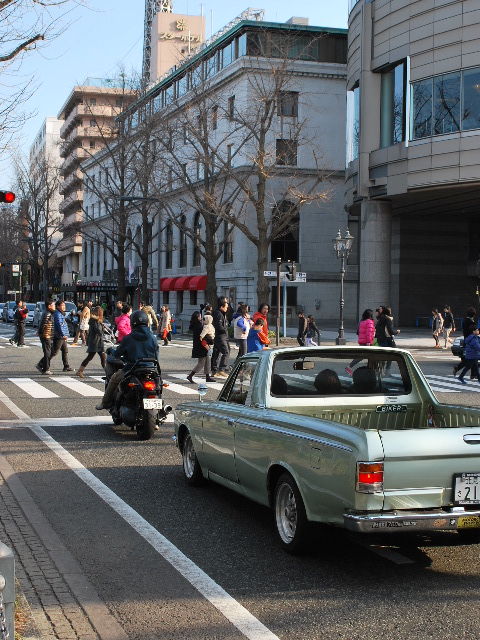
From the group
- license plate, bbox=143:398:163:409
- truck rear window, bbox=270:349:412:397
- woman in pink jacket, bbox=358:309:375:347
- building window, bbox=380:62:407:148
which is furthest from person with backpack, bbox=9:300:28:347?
truck rear window, bbox=270:349:412:397

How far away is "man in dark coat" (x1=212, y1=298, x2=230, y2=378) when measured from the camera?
20656 millimetres

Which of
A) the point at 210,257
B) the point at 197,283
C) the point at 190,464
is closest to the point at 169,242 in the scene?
the point at 197,283

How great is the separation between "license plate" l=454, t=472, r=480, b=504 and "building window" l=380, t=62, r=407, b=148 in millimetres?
35182

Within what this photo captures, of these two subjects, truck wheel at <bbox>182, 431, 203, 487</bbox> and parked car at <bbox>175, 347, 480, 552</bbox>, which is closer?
parked car at <bbox>175, 347, 480, 552</bbox>

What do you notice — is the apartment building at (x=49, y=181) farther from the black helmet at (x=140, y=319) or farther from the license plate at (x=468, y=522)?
the license plate at (x=468, y=522)

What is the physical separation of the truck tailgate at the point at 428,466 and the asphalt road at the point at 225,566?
409 millimetres

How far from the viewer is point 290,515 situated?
6.11m

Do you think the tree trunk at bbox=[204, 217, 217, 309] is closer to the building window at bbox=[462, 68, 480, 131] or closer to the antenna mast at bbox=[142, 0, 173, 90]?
the building window at bbox=[462, 68, 480, 131]

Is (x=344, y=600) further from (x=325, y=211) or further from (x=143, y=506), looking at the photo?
(x=325, y=211)

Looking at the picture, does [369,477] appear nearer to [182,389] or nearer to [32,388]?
[182,389]

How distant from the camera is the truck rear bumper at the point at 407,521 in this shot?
5.21 m

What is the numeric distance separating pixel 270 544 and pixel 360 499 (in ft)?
4.63

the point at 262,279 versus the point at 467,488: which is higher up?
the point at 262,279

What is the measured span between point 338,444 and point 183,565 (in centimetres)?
144
